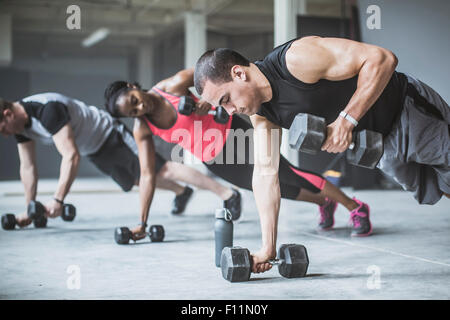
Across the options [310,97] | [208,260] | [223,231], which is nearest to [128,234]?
[208,260]

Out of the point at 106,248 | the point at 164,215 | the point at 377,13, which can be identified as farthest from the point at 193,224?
the point at 377,13

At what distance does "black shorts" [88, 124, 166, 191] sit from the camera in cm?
382

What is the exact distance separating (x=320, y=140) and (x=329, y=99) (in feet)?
0.96

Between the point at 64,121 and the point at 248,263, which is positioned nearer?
the point at 248,263

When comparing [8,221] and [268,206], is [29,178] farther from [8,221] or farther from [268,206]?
[268,206]

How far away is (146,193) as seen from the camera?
3037 mm

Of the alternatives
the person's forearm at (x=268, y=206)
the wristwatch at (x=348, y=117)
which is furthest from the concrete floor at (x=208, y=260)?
the wristwatch at (x=348, y=117)

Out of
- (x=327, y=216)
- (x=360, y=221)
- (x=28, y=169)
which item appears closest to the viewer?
(x=360, y=221)

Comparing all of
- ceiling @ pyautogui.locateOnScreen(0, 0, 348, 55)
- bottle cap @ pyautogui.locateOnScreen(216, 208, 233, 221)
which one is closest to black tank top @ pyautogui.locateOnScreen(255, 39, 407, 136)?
bottle cap @ pyautogui.locateOnScreen(216, 208, 233, 221)

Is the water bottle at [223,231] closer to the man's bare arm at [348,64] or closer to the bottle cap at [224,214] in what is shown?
the bottle cap at [224,214]

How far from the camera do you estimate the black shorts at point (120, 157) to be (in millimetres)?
3820

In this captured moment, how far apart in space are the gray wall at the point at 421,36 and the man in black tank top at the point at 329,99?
2.20 metres

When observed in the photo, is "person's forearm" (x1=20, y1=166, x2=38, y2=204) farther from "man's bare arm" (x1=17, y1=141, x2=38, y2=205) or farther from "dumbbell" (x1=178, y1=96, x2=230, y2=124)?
"dumbbell" (x1=178, y1=96, x2=230, y2=124)

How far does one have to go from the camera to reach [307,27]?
6211 millimetres
